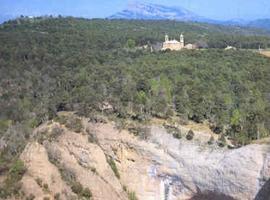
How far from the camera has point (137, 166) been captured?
2894 cm

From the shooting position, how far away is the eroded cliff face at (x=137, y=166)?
26.0 metres

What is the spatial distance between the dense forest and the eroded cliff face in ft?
9.69

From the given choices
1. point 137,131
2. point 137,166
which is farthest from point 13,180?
point 137,131

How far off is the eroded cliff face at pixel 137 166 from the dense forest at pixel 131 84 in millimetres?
2952

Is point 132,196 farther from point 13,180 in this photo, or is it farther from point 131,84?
point 131,84

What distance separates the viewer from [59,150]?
2933 cm

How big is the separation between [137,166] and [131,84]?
39.3 feet

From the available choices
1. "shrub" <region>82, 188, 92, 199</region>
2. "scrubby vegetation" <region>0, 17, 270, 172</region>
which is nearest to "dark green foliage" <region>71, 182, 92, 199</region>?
"shrub" <region>82, 188, 92, 199</region>

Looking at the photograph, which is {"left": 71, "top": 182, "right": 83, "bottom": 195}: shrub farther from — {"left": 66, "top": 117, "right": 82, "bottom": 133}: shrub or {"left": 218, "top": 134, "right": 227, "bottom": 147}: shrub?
{"left": 218, "top": 134, "right": 227, "bottom": 147}: shrub

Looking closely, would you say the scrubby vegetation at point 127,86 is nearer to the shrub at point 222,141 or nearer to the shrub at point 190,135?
the shrub at point 190,135

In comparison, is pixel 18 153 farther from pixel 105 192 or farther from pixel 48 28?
pixel 48 28

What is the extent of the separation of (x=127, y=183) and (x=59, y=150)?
404 cm

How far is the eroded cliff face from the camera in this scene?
1024 inches

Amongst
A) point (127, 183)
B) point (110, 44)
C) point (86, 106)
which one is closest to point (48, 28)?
point (110, 44)
